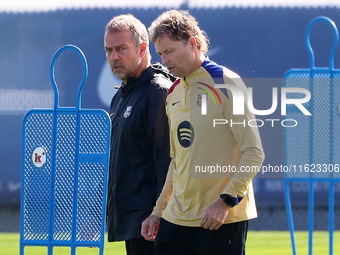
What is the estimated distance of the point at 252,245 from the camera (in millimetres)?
5176

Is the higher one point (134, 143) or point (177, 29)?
point (177, 29)

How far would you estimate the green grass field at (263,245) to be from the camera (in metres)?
4.84

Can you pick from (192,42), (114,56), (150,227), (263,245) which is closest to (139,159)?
(150,227)

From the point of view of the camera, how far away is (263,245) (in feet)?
16.9

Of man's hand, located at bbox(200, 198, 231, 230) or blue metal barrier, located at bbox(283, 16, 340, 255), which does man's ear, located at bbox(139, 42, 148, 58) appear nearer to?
man's hand, located at bbox(200, 198, 231, 230)

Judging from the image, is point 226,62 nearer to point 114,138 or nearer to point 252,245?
point 252,245

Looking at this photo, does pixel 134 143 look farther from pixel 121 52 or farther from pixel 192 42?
pixel 192 42

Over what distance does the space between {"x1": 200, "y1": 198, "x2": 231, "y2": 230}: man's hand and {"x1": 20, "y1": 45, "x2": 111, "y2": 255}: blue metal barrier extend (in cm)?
73

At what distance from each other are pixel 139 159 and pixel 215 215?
0.65m

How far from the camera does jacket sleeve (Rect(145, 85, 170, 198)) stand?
2.38 metres

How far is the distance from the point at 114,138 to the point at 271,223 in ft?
12.3

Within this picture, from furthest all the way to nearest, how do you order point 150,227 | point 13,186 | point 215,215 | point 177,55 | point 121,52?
point 13,186 < point 121,52 < point 150,227 < point 177,55 < point 215,215

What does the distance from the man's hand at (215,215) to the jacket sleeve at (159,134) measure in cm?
51

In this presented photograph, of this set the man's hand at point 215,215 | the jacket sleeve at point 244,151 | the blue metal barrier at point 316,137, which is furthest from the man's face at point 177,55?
the blue metal barrier at point 316,137
